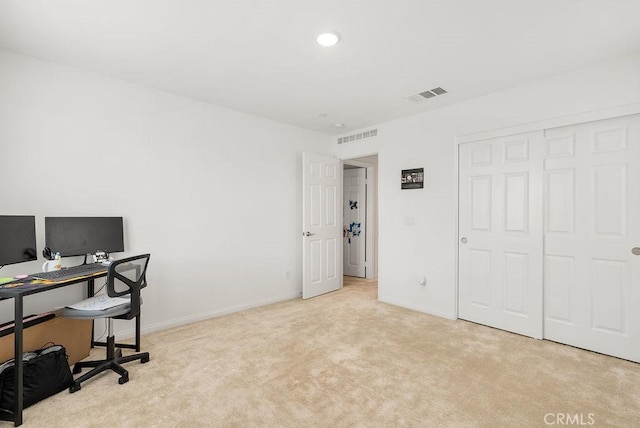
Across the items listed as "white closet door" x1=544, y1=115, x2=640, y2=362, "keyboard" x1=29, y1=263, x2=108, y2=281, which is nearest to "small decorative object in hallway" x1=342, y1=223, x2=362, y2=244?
"white closet door" x1=544, y1=115, x2=640, y2=362

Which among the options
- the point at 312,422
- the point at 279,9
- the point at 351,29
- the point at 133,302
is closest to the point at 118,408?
the point at 133,302

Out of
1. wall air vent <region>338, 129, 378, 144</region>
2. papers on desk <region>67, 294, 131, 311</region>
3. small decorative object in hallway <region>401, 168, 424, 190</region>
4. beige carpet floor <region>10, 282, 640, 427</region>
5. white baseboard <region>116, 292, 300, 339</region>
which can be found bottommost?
beige carpet floor <region>10, 282, 640, 427</region>

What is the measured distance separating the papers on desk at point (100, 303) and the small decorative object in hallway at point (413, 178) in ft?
11.1

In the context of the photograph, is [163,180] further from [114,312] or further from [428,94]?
[428,94]

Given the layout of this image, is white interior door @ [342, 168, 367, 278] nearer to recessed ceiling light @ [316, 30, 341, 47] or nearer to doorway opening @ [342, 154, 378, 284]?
doorway opening @ [342, 154, 378, 284]

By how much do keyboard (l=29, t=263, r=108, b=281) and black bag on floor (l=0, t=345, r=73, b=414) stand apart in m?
0.53

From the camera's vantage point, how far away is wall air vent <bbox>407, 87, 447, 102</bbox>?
10.9ft

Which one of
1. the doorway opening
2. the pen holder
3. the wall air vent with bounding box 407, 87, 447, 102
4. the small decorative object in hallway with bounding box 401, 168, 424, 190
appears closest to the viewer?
the pen holder

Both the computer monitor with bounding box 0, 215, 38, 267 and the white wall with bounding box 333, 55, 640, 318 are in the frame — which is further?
the white wall with bounding box 333, 55, 640, 318

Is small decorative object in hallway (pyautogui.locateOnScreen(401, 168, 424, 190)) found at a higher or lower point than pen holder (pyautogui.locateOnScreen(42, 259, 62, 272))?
higher

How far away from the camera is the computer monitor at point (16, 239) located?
220cm

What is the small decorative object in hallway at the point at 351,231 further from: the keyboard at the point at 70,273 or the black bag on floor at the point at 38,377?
the black bag on floor at the point at 38,377

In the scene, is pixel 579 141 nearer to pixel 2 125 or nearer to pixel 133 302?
pixel 133 302

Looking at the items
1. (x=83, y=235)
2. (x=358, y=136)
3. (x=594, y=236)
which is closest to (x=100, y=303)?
(x=83, y=235)
